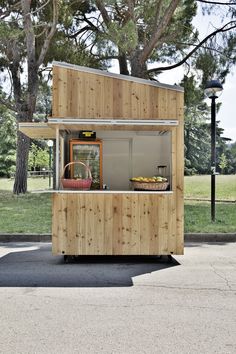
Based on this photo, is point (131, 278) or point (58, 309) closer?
point (58, 309)

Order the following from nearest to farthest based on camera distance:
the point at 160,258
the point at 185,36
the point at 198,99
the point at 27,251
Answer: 1. the point at 160,258
2. the point at 27,251
3. the point at 185,36
4. the point at 198,99

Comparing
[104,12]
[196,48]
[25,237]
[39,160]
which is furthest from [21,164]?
[39,160]

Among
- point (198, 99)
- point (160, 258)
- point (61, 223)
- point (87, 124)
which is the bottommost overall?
point (160, 258)

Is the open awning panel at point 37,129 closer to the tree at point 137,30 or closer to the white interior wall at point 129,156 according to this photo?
the white interior wall at point 129,156

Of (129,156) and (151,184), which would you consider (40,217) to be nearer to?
(129,156)

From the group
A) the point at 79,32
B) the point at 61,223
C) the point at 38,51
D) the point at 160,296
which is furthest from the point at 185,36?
the point at 160,296

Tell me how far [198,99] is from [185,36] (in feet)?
9.81

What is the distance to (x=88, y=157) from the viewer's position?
7.74m

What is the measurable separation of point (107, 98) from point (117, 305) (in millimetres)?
3258

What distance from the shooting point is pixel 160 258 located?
659cm

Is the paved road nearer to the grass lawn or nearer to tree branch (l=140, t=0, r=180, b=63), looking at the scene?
the grass lawn

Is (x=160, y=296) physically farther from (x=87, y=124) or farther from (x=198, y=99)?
(x=198, y=99)

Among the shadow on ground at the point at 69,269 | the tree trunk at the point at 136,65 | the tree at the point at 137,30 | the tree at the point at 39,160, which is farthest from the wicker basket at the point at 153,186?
the tree at the point at 39,160

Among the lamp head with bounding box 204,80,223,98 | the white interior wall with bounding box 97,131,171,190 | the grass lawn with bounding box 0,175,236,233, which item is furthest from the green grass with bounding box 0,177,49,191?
the lamp head with bounding box 204,80,223,98
